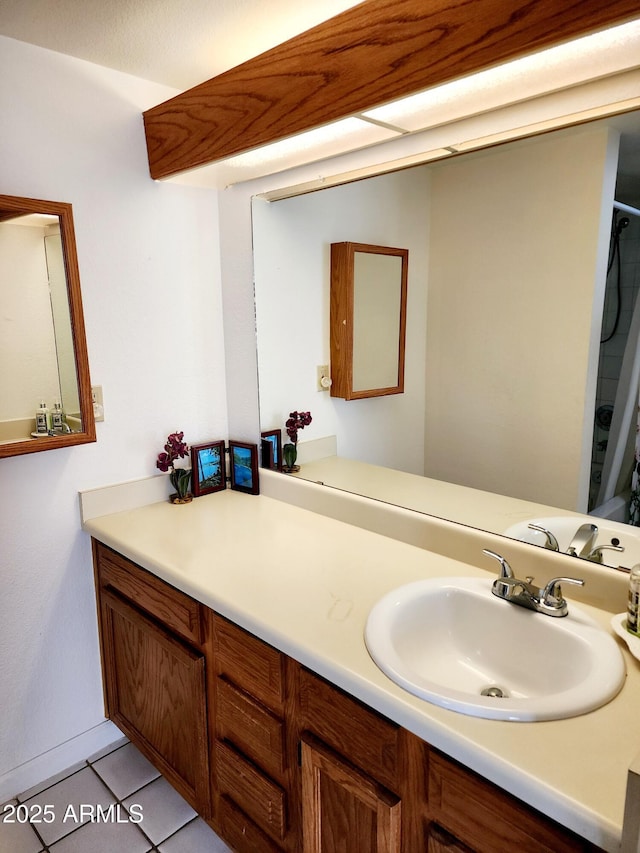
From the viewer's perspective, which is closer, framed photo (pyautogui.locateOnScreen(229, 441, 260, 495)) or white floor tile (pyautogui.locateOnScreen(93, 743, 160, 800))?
white floor tile (pyautogui.locateOnScreen(93, 743, 160, 800))

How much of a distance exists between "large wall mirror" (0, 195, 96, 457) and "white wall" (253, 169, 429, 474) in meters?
0.60

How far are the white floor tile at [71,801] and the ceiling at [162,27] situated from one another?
2.18 m

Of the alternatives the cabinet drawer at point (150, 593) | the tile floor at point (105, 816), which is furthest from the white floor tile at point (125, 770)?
the cabinet drawer at point (150, 593)

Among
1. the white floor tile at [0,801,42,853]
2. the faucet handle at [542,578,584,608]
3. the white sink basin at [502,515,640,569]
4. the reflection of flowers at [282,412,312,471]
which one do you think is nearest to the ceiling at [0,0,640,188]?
the white sink basin at [502,515,640,569]

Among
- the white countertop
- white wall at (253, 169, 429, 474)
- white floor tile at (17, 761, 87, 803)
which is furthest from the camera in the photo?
white floor tile at (17, 761, 87, 803)

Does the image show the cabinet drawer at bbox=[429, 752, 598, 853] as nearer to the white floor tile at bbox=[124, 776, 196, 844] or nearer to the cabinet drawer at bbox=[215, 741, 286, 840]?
the cabinet drawer at bbox=[215, 741, 286, 840]

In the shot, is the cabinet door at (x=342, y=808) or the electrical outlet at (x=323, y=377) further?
the electrical outlet at (x=323, y=377)

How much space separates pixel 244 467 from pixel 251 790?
1027 millimetres

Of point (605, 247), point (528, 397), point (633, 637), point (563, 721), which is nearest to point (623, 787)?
point (563, 721)

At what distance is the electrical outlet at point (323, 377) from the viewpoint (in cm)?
183

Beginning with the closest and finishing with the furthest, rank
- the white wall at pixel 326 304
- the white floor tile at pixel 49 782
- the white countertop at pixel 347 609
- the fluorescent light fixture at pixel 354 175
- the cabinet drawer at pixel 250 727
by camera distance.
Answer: the white countertop at pixel 347 609 < the cabinet drawer at pixel 250 727 < the fluorescent light fixture at pixel 354 175 < the white wall at pixel 326 304 < the white floor tile at pixel 49 782

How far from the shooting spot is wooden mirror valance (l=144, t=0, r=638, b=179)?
35.1 inches

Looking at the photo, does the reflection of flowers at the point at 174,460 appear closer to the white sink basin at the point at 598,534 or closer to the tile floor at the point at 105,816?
the tile floor at the point at 105,816

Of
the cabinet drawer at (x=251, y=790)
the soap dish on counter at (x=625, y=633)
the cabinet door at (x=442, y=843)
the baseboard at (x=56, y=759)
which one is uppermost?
the soap dish on counter at (x=625, y=633)
